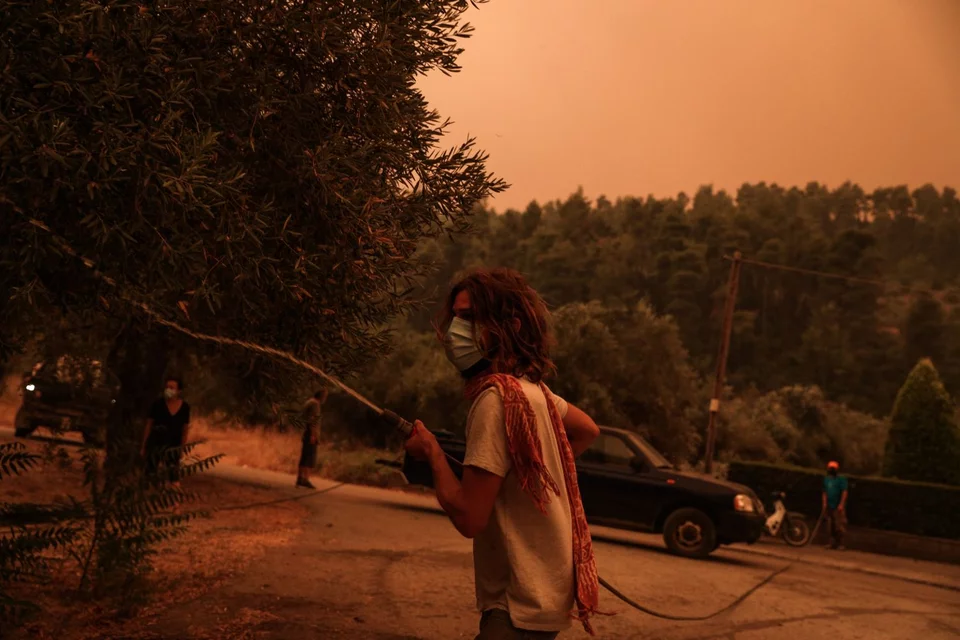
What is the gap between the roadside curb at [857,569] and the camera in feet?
58.6

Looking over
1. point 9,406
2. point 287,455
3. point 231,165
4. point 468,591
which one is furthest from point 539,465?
point 9,406

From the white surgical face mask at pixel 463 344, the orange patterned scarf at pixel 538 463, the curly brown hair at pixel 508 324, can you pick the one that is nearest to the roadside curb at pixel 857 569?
the orange patterned scarf at pixel 538 463

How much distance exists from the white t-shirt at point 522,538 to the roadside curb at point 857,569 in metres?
15.9

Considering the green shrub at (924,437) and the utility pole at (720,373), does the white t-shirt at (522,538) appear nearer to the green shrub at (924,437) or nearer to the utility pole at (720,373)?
the utility pole at (720,373)

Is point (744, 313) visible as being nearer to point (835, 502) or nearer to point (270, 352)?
point (835, 502)

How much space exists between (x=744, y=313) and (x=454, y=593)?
229 ft

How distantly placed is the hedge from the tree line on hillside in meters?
5.68

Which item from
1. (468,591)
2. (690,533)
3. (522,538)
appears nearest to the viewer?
(522,538)

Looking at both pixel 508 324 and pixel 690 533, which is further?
pixel 690 533

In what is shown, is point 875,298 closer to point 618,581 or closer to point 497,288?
point 618,581

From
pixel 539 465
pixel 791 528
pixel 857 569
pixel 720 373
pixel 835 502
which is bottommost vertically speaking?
pixel 857 569

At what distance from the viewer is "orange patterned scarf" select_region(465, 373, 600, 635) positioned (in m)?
3.19

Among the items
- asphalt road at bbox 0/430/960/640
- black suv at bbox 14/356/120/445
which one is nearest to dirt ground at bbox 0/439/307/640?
asphalt road at bbox 0/430/960/640

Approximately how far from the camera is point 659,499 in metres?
16.6
